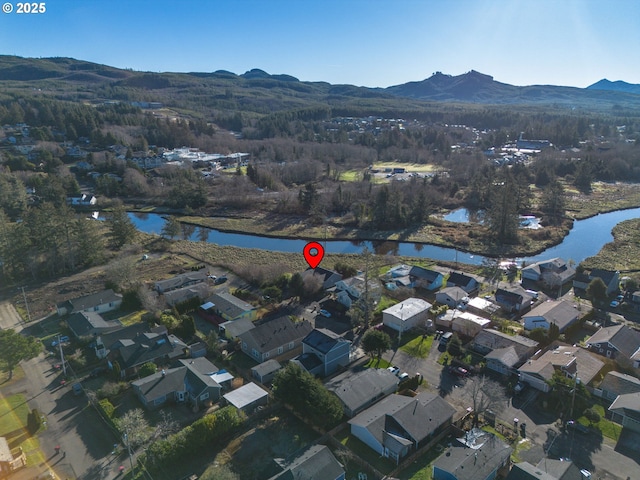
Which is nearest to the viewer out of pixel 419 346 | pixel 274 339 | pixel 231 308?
pixel 274 339

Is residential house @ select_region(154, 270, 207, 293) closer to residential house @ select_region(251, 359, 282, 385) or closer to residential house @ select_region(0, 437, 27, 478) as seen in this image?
residential house @ select_region(251, 359, 282, 385)

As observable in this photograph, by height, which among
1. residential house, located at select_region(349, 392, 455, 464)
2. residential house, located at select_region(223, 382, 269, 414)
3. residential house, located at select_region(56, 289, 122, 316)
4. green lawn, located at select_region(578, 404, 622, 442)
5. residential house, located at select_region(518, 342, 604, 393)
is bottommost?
residential house, located at select_region(56, 289, 122, 316)

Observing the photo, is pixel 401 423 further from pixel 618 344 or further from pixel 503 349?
pixel 618 344

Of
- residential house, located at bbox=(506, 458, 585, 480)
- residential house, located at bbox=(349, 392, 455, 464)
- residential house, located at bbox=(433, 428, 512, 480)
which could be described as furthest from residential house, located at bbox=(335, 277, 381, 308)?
residential house, located at bbox=(506, 458, 585, 480)

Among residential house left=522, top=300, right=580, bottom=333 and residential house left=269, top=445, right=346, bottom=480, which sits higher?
residential house left=522, top=300, right=580, bottom=333

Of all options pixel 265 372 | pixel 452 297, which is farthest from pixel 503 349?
pixel 265 372
